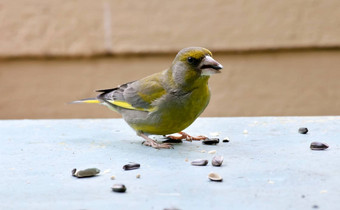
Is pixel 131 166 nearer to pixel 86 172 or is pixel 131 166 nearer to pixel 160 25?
pixel 86 172

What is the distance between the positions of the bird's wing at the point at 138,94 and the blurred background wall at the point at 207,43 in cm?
209

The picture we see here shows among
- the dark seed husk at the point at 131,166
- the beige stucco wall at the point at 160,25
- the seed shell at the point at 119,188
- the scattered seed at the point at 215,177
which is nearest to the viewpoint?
the seed shell at the point at 119,188

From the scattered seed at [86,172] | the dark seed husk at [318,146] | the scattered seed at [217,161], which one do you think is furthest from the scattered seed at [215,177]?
the dark seed husk at [318,146]

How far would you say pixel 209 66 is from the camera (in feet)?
9.39

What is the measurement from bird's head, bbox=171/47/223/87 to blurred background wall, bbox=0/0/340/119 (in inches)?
98.1

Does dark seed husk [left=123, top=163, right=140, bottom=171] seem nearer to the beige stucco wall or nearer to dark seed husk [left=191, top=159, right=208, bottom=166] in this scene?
dark seed husk [left=191, top=159, right=208, bottom=166]

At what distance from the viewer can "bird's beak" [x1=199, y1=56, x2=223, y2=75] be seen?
9.28 feet

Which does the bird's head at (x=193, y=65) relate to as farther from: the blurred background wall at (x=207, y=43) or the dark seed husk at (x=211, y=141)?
the blurred background wall at (x=207, y=43)

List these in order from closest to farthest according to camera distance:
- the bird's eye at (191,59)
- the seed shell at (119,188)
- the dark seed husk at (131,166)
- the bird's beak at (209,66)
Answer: the seed shell at (119,188), the dark seed husk at (131,166), the bird's beak at (209,66), the bird's eye at (191,59)

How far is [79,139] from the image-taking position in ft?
10.4

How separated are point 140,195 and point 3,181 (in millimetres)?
603

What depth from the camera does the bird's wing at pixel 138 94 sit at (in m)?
3.09

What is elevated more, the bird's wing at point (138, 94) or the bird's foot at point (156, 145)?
the bird's wing at point (138, 94)

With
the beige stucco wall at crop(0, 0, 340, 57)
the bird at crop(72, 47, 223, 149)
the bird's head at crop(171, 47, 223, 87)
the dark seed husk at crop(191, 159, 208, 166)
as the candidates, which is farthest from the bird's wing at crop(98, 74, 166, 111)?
the beige stucco wall at crop(0, 0, 340, 57)
